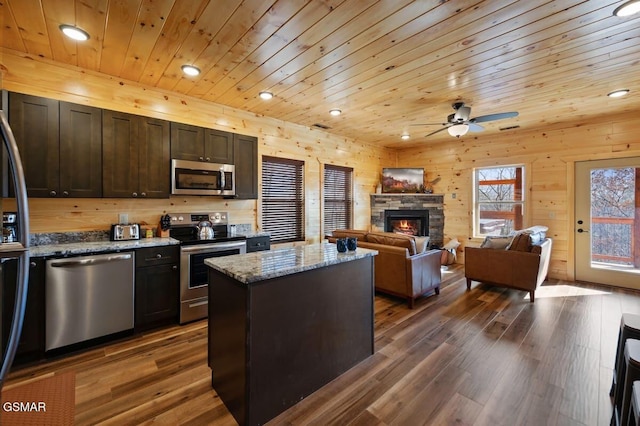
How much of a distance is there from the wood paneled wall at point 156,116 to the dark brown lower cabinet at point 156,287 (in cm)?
68

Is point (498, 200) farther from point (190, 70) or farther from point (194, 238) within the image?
point (190, 70)

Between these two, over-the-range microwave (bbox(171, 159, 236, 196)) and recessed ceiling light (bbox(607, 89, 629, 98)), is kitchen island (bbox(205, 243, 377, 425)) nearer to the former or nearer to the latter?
over-the-range microwave (bbox(171, 159, 236, 196))

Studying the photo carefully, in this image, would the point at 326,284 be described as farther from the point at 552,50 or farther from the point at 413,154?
the point at 413,154

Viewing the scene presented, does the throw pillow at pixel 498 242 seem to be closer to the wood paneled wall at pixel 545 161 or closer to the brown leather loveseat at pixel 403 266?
the brown leather loveseat at pixel 403 266

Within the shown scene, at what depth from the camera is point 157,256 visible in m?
3.10

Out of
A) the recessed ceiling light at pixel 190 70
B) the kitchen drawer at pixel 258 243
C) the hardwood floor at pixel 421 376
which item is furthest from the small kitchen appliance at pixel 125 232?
the recessed ceiling light at pixel 190 70

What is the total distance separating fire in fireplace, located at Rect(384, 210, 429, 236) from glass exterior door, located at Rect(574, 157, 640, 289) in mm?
2565

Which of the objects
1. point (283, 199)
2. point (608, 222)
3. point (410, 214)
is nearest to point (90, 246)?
point (283, 199)

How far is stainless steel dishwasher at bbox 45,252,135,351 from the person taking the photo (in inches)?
99.9

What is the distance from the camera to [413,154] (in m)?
7.00

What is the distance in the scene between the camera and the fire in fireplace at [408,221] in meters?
6.49

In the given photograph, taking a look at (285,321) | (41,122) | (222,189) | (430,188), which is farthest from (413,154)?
(41,122)

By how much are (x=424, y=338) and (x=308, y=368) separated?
4.73ft

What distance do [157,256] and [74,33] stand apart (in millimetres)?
2110
